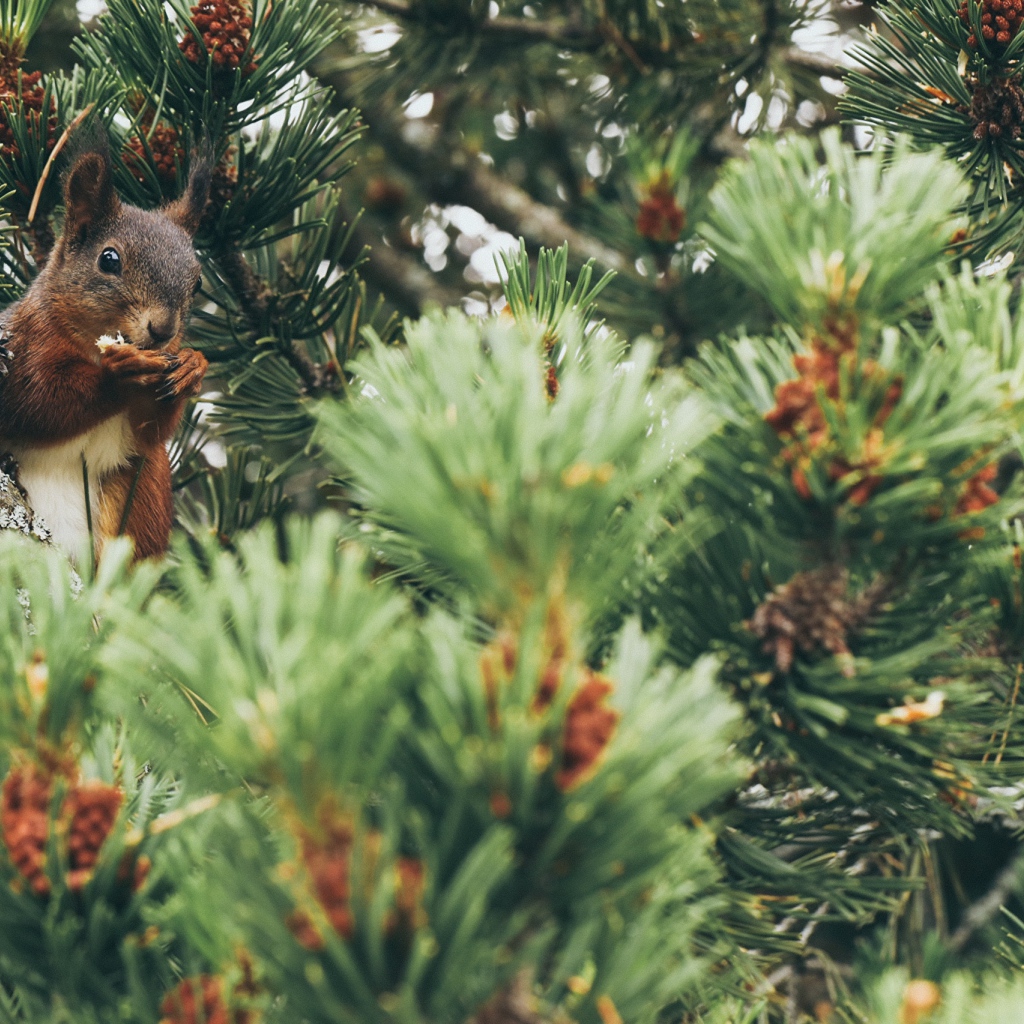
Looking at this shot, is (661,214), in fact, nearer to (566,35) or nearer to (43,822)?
(566,35)

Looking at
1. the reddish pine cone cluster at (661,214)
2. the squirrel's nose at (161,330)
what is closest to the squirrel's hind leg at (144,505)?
the squirrel's nose at (161,330)

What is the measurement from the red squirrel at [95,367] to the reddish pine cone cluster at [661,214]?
27.6 inches

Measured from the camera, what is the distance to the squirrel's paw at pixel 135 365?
1.15m

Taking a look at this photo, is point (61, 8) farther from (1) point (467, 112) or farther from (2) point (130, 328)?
(2) point (130, 328)

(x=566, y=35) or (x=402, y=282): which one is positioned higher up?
(x=566, y=35)

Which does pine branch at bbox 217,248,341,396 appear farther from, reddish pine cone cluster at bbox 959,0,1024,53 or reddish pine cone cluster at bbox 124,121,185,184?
reddish pine cone cluster at bbox 959,0,1024,53

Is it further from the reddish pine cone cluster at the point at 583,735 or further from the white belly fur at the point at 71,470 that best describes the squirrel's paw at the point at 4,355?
the reddish pine cone cluster at the point at 583,735

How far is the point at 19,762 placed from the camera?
19.5 inches

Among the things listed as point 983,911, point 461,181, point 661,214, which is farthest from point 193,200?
point 461,181

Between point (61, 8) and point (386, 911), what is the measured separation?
8.27ft

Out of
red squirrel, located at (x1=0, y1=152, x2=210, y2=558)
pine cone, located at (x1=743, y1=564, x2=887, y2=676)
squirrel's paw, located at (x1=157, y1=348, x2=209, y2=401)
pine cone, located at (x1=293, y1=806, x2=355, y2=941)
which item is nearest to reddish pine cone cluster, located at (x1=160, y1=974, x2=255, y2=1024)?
pine cone, located at (x1=293, y1=806, x2=355, y2=941)

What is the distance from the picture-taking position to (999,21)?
36.5 inches

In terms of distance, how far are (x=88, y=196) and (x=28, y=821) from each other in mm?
956

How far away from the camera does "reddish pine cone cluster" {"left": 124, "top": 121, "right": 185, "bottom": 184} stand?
1.20 m
